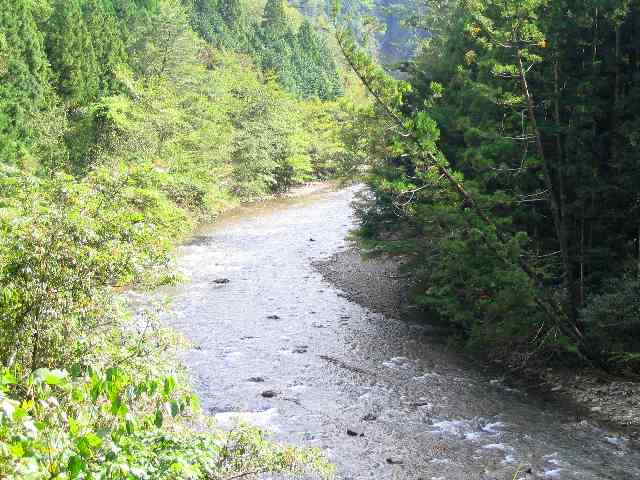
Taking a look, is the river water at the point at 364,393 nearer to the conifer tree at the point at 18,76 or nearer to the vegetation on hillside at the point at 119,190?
the vegetation on hillside at the point at 119,190

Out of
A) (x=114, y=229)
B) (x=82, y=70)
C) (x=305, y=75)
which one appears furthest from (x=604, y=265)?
(x=305, y=75)

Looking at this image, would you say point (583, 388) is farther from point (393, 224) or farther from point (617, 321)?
point (393, 224)

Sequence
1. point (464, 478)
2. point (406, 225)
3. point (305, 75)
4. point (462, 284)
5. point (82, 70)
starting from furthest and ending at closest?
point (305, 75), point (82, 70), point (406, 225), point (462, 284), point (464, 478)

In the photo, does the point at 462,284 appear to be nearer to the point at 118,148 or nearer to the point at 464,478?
the point at 464,478

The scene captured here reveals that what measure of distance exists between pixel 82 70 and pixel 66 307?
33.8 m

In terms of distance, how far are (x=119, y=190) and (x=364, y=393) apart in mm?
6776

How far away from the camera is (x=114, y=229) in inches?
283

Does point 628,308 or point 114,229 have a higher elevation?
point 114,229

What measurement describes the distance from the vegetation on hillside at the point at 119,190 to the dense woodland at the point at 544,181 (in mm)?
3943

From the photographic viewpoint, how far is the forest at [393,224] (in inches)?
172

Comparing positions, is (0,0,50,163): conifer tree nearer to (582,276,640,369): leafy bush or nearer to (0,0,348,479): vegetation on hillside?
(0,0,348,479): vegetation on hillside

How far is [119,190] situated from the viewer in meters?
8.14

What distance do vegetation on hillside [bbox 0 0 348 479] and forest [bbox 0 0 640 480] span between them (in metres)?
0.04

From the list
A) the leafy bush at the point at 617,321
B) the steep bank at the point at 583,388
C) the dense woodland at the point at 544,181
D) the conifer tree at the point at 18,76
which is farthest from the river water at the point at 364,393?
the conifer tree at the point at 18,76
